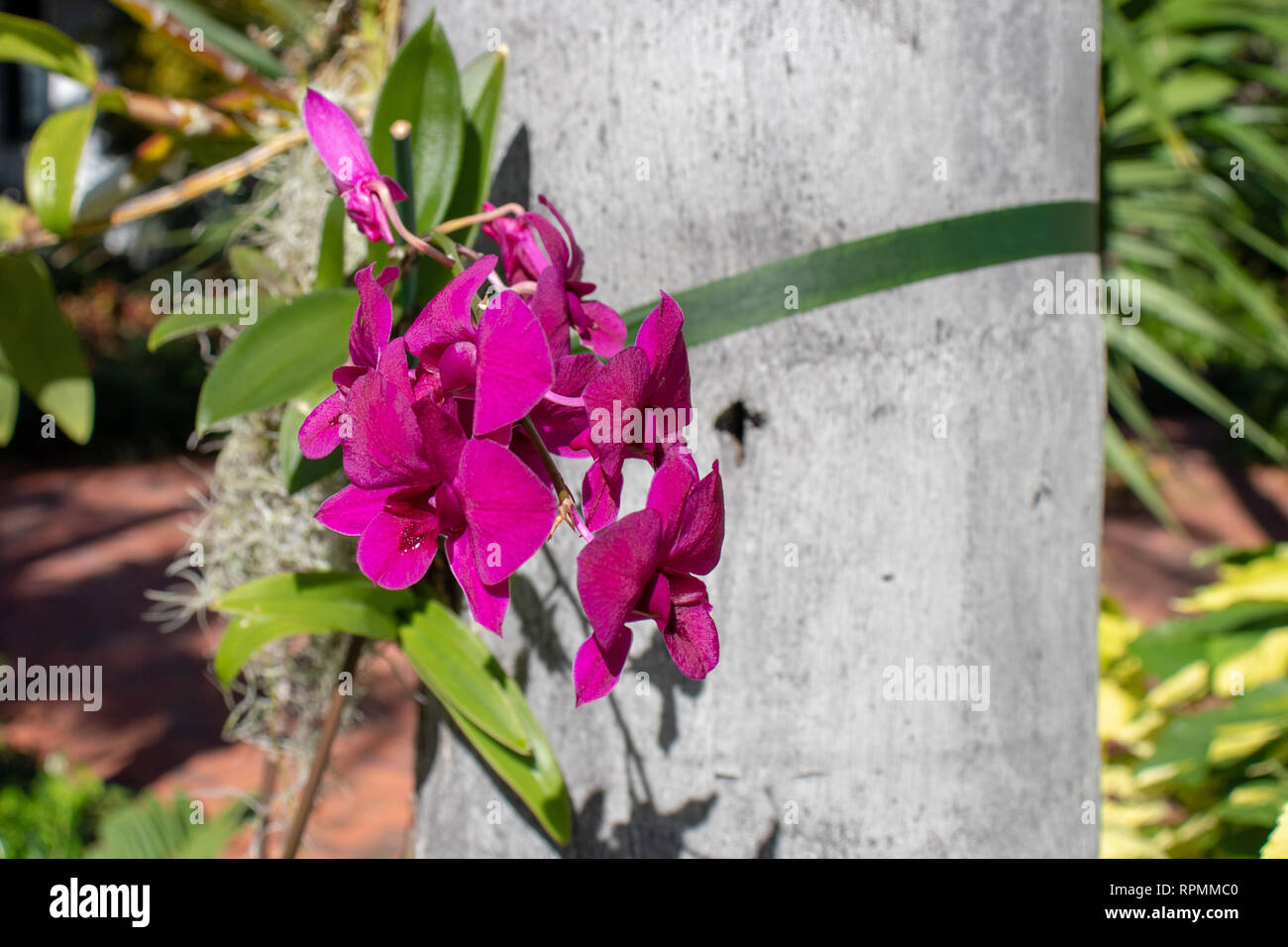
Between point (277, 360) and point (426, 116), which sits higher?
point (426, 116)

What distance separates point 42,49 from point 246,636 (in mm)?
850

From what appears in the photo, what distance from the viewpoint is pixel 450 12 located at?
39.8 inches

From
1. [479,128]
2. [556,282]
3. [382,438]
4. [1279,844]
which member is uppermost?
[479,128]

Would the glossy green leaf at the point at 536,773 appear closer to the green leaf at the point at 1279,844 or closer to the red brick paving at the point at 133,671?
the green leaf at the point at 1279,844

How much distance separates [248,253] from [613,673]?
2.58ft

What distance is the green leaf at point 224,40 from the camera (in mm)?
1498

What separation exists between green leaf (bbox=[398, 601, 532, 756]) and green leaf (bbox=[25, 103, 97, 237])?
684 millimetres

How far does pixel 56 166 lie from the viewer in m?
1.16

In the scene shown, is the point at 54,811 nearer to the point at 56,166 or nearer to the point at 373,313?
the point at 56,166

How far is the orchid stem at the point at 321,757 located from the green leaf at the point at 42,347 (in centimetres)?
44

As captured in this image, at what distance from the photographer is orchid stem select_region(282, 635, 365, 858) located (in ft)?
3.42

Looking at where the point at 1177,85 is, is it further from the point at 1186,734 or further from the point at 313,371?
the point at 313,371

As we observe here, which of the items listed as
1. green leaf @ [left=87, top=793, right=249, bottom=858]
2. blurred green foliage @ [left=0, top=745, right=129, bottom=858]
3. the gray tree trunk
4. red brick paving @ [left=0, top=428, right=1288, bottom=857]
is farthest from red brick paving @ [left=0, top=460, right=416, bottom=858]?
the gray tree trunk

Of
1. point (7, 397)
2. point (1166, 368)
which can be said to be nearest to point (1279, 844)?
point (7, 397)
